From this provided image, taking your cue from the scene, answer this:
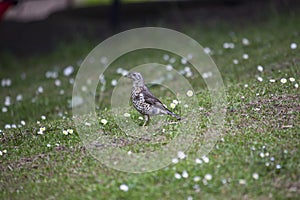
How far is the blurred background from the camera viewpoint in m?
10.5

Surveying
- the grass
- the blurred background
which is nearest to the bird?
the grass

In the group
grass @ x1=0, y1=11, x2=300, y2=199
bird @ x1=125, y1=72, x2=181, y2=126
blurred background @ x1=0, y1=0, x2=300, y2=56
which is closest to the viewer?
grass @ x1=0, y1=11, x2=300, y2=199

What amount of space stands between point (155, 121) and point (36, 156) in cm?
117

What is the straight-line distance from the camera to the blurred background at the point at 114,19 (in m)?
10.5

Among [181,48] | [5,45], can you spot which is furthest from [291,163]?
[5,45]

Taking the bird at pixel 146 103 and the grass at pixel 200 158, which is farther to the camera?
the bird at pixel 146 103

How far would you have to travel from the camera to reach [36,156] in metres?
4.70

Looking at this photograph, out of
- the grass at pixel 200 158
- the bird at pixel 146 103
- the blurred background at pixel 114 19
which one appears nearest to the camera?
the grass at pixel 200 158

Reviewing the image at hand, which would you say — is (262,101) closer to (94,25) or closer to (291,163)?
(291,163)

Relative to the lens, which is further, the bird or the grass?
the bird

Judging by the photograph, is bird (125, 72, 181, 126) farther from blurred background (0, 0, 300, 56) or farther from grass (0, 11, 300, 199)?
blurred background (0, 0, 300, 56)

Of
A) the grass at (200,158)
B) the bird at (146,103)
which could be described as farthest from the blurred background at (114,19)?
the bird at (146,103)

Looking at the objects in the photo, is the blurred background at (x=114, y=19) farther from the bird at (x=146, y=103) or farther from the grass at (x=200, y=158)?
the bird at (x=146, y=103)

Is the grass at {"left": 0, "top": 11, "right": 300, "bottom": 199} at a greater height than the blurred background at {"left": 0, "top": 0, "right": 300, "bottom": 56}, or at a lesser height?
lesser
